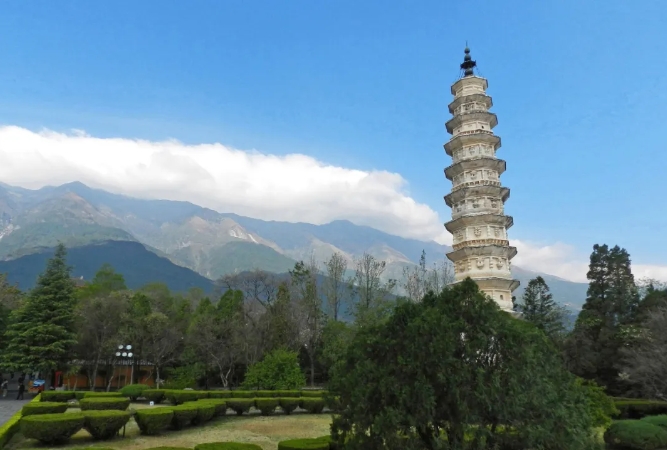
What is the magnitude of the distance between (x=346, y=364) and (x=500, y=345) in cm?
225

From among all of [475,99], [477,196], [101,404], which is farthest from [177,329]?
[475,99]

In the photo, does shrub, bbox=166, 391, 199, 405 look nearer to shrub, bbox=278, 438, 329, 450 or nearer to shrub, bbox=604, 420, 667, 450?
shrub, bbox=278, 438, 329, 450

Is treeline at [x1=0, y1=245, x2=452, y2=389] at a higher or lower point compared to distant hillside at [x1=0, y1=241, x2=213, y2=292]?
lower

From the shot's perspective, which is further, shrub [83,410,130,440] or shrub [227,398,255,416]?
shrub [227,398,255,416]

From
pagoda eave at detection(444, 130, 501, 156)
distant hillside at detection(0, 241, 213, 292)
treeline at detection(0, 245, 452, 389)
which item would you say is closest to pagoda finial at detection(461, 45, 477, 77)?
pagoda eave at detection(444, 130, 501, 156)

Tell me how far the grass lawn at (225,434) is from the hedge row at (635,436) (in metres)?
8.03

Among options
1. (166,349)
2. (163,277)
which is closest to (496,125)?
(166,349)

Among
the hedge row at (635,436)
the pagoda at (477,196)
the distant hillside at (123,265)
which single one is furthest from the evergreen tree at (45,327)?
the distant hillside at (123,265)

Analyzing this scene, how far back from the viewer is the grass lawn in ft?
Result: 38.5

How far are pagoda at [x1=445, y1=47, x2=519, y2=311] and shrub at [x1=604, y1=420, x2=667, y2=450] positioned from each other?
15.4 metres

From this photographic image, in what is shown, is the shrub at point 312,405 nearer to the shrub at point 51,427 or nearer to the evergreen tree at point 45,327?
the shrub at point 51,427

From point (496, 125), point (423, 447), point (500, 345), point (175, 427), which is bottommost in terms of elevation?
point (175, 427)

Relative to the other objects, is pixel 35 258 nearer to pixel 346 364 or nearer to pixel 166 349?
pixel 166 349

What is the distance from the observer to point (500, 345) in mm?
6406
